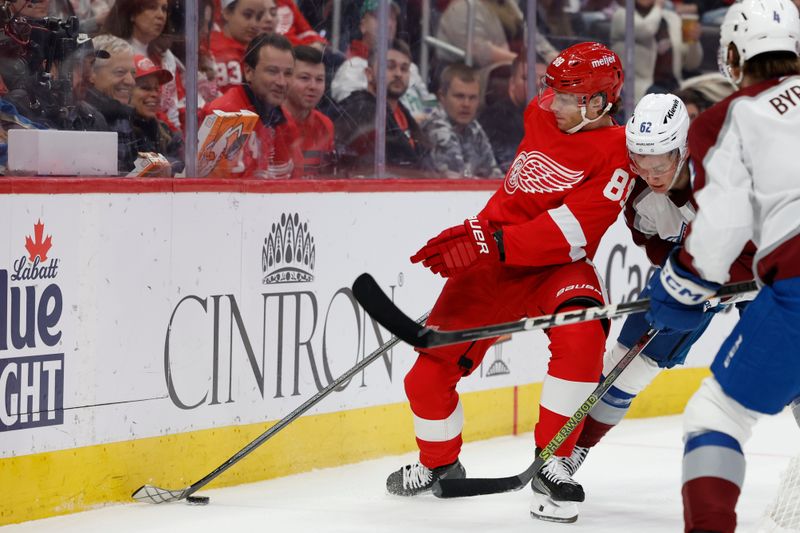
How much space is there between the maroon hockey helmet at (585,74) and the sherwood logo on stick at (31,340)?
1367 mm

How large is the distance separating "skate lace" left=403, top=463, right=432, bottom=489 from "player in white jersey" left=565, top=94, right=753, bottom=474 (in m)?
0.42

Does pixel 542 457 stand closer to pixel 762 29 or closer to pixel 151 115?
pixel 762 29

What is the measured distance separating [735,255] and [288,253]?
188cm

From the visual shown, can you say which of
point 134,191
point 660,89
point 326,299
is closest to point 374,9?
point 326,299

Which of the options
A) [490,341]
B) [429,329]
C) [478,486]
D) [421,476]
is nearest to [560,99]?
[490,341]

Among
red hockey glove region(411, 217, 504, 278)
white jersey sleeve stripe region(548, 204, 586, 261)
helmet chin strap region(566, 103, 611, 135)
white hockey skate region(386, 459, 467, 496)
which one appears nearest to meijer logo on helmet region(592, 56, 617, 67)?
helmet chin strap region(566, 103, 611, 135)

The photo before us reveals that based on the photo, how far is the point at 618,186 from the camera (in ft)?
11.8

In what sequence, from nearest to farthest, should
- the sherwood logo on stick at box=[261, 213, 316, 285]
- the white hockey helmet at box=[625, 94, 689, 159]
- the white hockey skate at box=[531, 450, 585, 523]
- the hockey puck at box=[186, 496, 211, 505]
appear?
1. the white hockey helmet at box=[625, 94, 689, 159]
2. the white hockey skate at box=[531, 450, 585, 523]
3. the hockey puck at box=[186, 496, 211, 505]
4. the sherwood logo on stick at box=[261, 213, 316, 285]

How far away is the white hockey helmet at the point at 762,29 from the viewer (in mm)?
2760

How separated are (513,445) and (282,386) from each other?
1.07 m

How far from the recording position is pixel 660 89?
6.02 metres

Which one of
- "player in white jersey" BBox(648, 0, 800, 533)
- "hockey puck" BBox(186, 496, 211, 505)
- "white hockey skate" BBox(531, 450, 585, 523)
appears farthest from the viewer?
"hockey puck" BBox(186, 496, 211, 505)

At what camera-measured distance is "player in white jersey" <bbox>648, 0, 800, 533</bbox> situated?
2.59m

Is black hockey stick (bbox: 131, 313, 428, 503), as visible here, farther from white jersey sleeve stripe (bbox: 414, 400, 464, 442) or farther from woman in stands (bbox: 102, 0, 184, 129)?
woman in stands (bbox: 102, 0, 184, 129)
